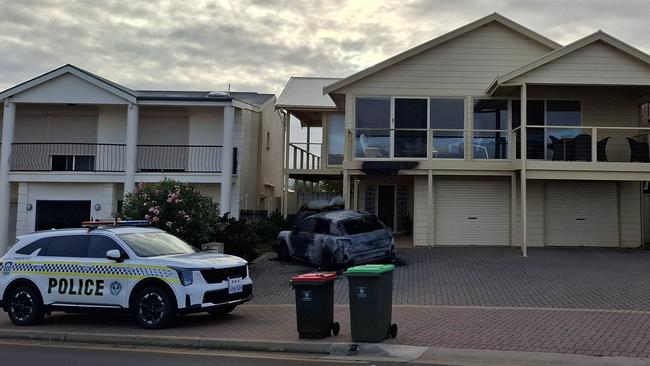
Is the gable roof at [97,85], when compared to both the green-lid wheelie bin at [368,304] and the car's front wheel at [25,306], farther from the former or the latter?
the green-lid wheelie bin at [368,304]

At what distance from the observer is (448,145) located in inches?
829

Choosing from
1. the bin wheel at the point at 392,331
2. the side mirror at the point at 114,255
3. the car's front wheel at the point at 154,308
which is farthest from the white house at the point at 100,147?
the bin wheel at the point at 392,331

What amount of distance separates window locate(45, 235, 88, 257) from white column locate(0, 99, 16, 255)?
1391 centimetres

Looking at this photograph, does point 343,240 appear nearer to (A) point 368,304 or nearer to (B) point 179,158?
(A) point 368,304

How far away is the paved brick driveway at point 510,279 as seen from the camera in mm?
12273

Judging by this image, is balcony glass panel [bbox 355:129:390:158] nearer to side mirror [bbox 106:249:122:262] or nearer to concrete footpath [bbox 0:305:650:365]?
concrete footpath [bbox 0:305:650:365]

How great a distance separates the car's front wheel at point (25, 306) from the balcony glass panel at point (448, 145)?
1371 cm

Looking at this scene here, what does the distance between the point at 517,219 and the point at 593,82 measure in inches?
202

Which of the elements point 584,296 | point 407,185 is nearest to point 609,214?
point 407,185

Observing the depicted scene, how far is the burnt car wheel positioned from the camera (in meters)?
18.7

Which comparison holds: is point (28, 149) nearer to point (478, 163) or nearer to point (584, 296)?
point (478, 163)

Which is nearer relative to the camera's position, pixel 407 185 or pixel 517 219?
pixel 517 219

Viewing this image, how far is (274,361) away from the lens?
26.8 feet

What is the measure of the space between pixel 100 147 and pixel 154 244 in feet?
48.5
